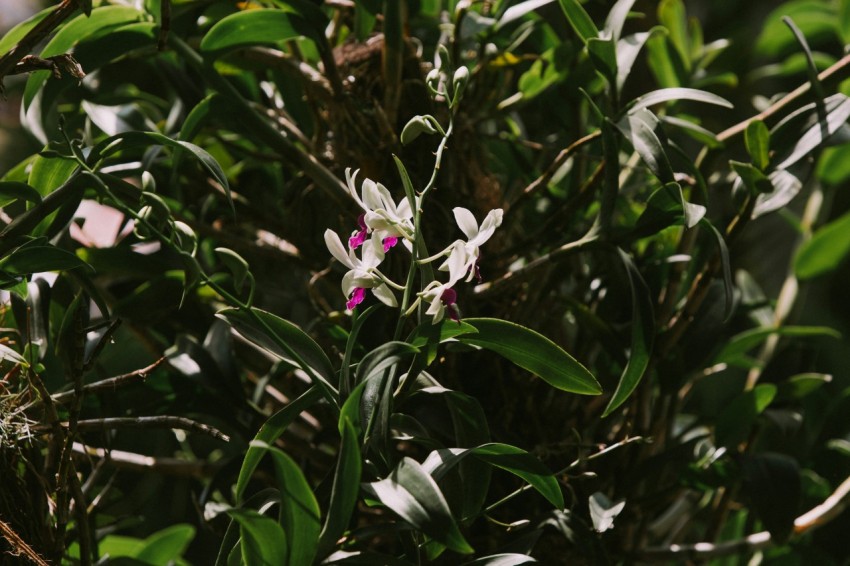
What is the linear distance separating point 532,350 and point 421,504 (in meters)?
0.10

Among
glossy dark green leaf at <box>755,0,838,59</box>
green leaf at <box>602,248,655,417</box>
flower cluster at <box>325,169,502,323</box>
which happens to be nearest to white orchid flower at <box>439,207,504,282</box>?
flower cluster at <box>325,169,502,323</box>

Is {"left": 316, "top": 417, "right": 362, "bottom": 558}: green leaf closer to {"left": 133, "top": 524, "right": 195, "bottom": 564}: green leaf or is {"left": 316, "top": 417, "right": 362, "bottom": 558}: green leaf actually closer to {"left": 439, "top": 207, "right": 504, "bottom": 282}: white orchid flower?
{"left": 439, "top": 207, "right": 504, "bottom": 282}: white orchid flower

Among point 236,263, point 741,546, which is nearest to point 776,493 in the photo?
point 741,546

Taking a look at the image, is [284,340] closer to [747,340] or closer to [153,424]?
[153,424]

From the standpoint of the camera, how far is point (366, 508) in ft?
1.81

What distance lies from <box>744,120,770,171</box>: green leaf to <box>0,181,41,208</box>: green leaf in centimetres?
42

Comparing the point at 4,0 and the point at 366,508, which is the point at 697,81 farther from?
the point at 4,0

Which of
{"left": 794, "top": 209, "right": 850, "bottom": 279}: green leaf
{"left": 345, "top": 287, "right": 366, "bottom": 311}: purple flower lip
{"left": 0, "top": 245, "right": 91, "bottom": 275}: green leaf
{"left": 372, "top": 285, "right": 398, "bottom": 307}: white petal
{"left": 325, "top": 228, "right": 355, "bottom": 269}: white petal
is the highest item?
{"left": 325, "top": 228, "right": 355, "bottom": 269}: white petal

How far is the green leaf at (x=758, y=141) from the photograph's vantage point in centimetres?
52

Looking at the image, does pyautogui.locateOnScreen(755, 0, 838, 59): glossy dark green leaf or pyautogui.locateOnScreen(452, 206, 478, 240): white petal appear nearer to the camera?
Answer: pyautogui.locateOnScreen(452, 206, 478, 240): white petal

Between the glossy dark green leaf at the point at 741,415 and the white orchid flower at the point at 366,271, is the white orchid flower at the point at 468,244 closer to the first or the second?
the white orchid flower at the point at 366,271

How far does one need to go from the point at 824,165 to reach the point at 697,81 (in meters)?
0.15

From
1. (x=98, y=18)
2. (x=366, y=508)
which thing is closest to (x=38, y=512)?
(x=366, y=508)

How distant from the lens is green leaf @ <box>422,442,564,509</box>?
0.39 m
